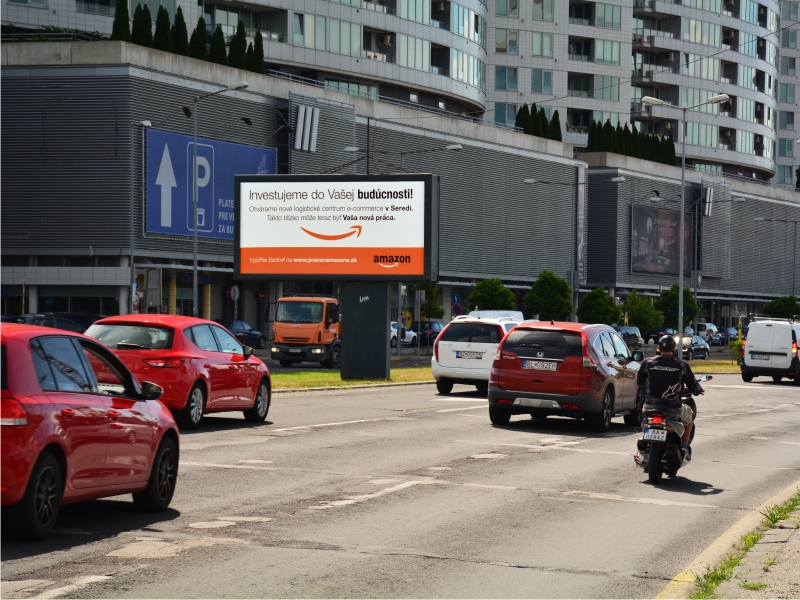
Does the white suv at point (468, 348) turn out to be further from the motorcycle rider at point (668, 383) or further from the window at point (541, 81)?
the window at point (541, 81)

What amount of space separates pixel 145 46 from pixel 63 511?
49.7 metres

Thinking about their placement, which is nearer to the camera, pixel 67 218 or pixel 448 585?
→ pixel 448 585

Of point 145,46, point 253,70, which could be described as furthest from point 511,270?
point 145,46

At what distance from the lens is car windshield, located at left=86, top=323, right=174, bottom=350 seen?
58.3 ft

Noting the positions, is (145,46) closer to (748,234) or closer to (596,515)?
(596,515)

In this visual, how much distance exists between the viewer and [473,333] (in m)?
29.1

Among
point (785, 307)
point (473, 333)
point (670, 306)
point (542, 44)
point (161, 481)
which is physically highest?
point (542, 44)

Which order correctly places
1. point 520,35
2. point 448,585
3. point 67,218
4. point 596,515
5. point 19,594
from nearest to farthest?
1. point 19,594
2. point 448,585
3. point 596,515
4. point 67,218
5. point 520,35

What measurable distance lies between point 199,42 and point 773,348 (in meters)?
30.9

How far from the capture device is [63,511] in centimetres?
1057

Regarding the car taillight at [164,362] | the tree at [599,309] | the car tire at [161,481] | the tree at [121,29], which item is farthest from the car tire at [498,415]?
the tree at [599,309]

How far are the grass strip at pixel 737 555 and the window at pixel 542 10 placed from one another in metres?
89.6

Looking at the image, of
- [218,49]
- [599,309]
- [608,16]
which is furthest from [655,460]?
[608,16]

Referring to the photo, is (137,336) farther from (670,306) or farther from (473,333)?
(670,306)
